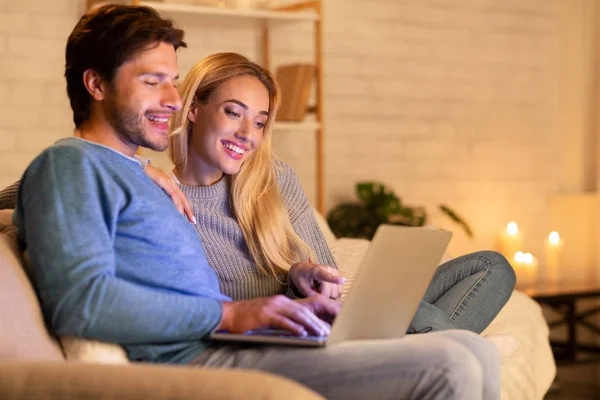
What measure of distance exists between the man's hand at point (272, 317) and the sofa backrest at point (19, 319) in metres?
0.30

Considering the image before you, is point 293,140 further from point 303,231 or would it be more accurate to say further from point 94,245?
point 94,245

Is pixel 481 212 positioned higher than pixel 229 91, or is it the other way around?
pixel 229 91

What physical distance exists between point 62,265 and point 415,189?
330 centimetres

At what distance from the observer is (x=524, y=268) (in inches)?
178

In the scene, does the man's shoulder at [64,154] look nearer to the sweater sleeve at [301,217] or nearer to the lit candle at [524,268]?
the sweater sleeve at [301,217]

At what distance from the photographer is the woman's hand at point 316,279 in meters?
2.12

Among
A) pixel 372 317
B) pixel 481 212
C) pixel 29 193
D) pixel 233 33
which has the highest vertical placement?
pixel 233 33

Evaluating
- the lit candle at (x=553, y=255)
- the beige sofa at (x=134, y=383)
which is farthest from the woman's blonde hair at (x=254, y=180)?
the lit candle at (x=553, y=255)

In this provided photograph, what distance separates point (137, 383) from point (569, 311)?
142 inches

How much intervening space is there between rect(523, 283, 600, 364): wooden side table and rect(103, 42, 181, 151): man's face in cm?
285

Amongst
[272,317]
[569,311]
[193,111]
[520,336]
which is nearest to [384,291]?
[272,317]

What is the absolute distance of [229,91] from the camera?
2410 millimetres

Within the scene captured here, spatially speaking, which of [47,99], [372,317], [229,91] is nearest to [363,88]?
[47,99]

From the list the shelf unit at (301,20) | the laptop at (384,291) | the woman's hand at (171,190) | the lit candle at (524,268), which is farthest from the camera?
the lit candle at (524,268)
